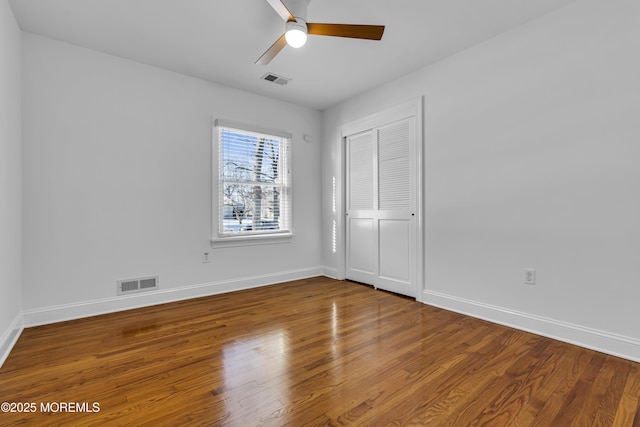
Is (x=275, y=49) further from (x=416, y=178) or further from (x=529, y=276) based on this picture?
(x=529, y=276)

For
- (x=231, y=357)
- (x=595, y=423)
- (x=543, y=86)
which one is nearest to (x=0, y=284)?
(x=231, y=357)

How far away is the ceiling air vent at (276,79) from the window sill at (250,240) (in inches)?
77.8

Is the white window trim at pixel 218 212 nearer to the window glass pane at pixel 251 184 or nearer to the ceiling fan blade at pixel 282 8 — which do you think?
the window glass pane at pixel 251 184

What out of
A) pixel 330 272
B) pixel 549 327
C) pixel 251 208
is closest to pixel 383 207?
pixel 330 272

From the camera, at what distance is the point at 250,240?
4086 mm

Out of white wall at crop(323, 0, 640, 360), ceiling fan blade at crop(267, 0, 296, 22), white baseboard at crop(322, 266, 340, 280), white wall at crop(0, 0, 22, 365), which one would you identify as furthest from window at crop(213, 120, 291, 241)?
white wall at crop(323, 0, 640, 360)

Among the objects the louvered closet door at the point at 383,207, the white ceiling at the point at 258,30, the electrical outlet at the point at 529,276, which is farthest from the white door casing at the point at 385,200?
the electrical outlet at the point at 529,276

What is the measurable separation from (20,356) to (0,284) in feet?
1.73

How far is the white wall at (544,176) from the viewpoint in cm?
217

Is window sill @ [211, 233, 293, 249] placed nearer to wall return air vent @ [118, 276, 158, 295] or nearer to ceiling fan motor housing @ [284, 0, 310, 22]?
wall return air vent @ [118, 276, 158, 295]

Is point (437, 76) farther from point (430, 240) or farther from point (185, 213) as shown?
point (185, 213)

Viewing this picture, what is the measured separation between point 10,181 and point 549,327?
4.38 meters

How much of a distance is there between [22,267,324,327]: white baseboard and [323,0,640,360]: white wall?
2148 millimetres

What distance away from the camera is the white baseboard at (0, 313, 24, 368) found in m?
2.11
